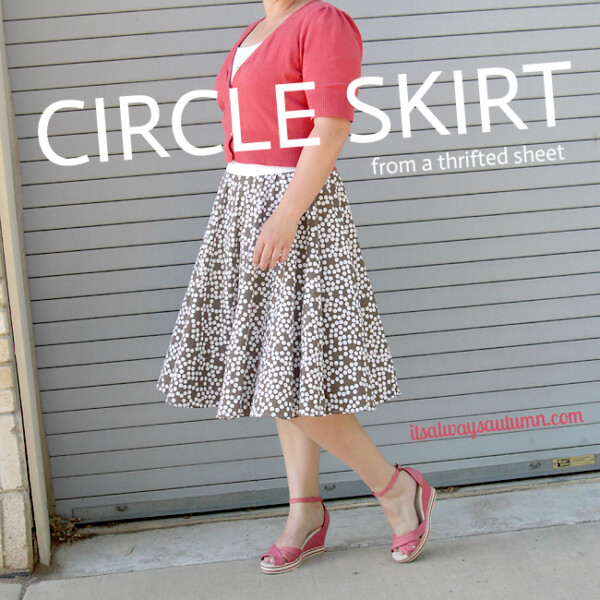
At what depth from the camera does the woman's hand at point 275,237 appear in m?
2.26

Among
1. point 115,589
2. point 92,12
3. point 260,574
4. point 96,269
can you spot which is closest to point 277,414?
point 260,574

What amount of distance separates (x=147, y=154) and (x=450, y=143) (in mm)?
1131

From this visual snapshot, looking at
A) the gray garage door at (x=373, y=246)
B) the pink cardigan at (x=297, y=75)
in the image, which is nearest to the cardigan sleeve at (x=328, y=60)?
the pink cardigan at (x=297, y=75)

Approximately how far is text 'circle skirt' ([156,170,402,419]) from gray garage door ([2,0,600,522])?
0.61 metres

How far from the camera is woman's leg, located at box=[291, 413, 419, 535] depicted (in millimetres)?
2459

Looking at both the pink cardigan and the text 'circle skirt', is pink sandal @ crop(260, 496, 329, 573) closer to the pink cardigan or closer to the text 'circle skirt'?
the text 'circle skirt'

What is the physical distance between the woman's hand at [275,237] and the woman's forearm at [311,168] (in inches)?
0.5

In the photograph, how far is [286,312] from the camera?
7.71 ft

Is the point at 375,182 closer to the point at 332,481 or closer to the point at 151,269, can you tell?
the point at 151,269

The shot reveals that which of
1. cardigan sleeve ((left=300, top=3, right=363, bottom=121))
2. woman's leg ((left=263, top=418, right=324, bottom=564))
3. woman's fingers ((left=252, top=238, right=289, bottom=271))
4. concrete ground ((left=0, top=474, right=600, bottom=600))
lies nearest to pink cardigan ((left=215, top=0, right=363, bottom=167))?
cardigan sleeve ((left=300, top=3, right=363, bottom=121))

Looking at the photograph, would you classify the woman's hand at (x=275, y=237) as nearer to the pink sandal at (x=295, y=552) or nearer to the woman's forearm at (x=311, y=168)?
the woman's forearm at (x=311, y=168)

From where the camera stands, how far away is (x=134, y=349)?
3.12m

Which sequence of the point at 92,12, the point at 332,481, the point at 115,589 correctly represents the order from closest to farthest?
the point at 115,589 → the point at 92,12 → the point at 332,481

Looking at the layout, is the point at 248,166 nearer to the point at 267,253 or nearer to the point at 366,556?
the point at 267,253
